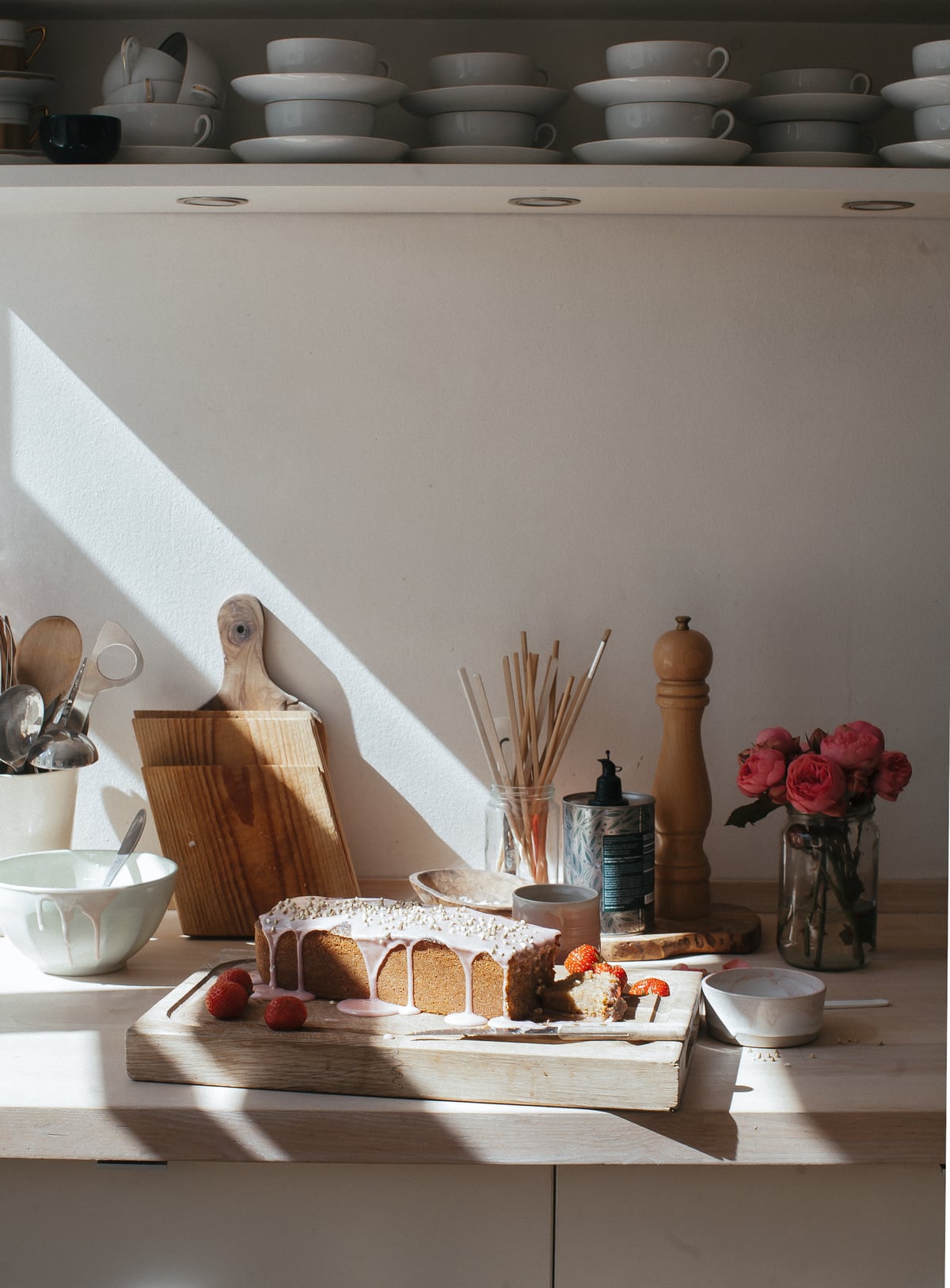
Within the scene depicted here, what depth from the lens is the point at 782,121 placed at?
1.43 meters

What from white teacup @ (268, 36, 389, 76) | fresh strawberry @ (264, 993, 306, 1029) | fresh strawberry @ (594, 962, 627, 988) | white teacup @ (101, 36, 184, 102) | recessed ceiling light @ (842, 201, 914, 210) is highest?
white teacup @ (101, 36, 184, 102)

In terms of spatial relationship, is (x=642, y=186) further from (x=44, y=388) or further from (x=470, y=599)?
(x=44, y=388)

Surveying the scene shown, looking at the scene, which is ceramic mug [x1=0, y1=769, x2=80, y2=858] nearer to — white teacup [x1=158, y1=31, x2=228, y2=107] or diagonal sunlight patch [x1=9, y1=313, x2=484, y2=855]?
diagonal sunlight patch [x1=9, y1=313, x2=484, y2=855]

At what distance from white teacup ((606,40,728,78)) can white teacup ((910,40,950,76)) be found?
8.0 inches

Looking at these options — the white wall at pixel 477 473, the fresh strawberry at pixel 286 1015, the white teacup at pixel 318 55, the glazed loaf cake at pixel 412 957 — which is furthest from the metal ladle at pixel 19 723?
the white teacup at pixel 318 55

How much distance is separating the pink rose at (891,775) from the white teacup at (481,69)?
0.84m

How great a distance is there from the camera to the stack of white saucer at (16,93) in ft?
4.72

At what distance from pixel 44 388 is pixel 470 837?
773 millimetres

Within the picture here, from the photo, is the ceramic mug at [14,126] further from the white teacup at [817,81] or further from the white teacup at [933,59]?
the white teacup at [933,59]

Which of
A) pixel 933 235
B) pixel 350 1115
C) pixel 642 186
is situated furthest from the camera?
pixel 933 235

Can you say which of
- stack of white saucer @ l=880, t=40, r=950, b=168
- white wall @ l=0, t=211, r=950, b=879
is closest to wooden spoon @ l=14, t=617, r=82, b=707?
white wall @ l=0, t=211, r=950, b=879

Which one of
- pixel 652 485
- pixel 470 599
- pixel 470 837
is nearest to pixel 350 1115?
pixel 470 837

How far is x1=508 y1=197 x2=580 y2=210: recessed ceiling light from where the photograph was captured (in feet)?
4.72

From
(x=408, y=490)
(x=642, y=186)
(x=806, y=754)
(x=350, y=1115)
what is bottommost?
(x=350, y=1115)
